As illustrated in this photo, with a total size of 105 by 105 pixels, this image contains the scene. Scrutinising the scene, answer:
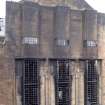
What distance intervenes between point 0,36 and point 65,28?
376 centimetres

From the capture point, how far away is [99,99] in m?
21.8

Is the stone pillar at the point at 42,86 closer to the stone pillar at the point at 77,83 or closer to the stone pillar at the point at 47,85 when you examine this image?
the stone pillar at the point at 47,85

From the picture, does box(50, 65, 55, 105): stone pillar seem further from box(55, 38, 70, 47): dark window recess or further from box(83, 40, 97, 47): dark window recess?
box(83, 40, 97, 47): dark window recess

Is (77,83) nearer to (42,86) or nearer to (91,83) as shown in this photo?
(91,83)

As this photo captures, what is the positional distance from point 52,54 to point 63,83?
1709mm

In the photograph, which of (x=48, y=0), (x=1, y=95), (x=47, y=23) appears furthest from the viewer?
(x=48, y=0)

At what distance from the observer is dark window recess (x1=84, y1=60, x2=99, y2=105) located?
21422 mm

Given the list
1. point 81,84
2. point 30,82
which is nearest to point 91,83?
point 81,84

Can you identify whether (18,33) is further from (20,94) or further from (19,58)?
(20,94)

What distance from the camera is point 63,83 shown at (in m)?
20.8

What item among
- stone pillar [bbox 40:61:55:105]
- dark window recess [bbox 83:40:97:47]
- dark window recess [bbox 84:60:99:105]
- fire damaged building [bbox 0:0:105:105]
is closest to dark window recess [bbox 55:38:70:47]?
fire damaged building [bbox 0:0:105:105]

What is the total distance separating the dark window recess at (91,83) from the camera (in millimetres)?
21422

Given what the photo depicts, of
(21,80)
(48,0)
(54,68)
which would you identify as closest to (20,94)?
(21,80)

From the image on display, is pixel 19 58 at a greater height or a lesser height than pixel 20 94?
greater
